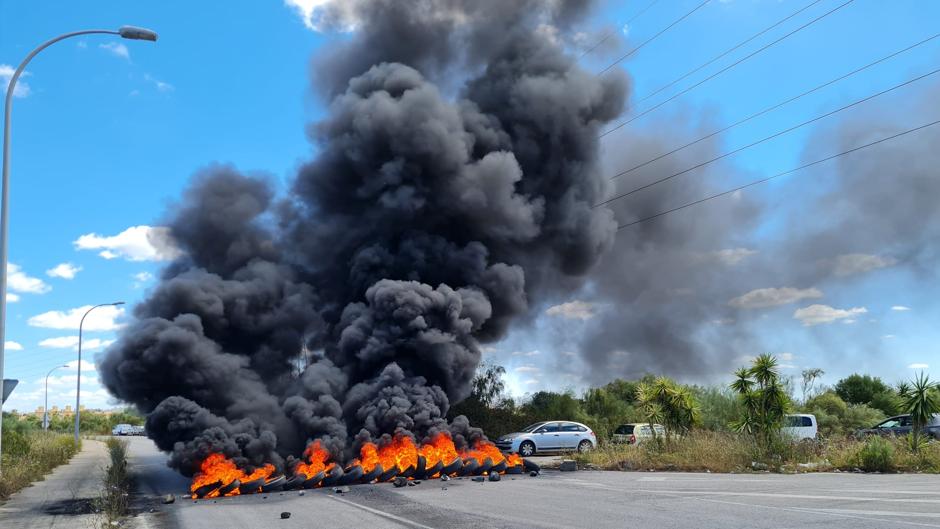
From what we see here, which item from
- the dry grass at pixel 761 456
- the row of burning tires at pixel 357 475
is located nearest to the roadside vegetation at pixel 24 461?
the row of burning tires at pixel 357 475

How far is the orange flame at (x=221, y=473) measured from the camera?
61.1ft

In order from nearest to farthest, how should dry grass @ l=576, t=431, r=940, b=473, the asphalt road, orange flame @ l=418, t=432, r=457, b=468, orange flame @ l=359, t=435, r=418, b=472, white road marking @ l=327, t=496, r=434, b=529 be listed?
the asphalt road, white road marking @ l=327, t=496, r=434, b=529, dry grass @ l=576, t=431, r=940, b=473, orange flame @ l=359, t=435, r=418, b=472, orange flame @ l=418, t=432, r=457, b=468

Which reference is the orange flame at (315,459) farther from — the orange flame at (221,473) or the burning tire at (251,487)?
the burning tire at (251,487)

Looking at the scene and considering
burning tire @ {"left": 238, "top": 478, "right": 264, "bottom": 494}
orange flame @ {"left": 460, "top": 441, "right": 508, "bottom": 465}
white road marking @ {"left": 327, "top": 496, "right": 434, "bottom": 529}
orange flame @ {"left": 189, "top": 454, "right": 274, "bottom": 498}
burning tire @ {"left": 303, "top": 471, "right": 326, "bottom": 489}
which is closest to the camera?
white road marking @ {"left": 327, "top": 496, "right": 434, "bottom": 529}

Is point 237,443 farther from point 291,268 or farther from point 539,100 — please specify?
point 539,100

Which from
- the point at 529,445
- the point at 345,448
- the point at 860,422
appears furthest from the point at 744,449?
the point at 860,422

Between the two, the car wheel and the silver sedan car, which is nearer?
the silver sedan car

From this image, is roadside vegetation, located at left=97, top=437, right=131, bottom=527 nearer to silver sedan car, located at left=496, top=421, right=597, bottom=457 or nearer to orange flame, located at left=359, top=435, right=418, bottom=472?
orange flame, located at left=359, top=435, right=418, bottom=472

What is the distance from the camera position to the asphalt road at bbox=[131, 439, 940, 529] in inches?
427

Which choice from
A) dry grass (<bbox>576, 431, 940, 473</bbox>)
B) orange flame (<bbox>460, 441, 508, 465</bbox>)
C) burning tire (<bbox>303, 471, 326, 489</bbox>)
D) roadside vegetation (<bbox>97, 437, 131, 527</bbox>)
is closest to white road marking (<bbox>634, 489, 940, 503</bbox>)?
orange flame (<bbox>460, 441, 508, 465</bbox>)

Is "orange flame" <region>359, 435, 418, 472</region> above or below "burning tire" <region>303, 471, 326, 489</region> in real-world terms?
above

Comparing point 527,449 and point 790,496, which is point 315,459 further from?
point 790,496

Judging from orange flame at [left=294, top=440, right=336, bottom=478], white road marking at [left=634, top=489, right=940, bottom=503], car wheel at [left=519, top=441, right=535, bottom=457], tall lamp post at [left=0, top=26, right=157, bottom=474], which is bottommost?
car wheel at [left=519, top=441, right=535, bottom=457]

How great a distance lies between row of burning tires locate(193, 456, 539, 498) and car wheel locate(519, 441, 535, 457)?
23.0ft
